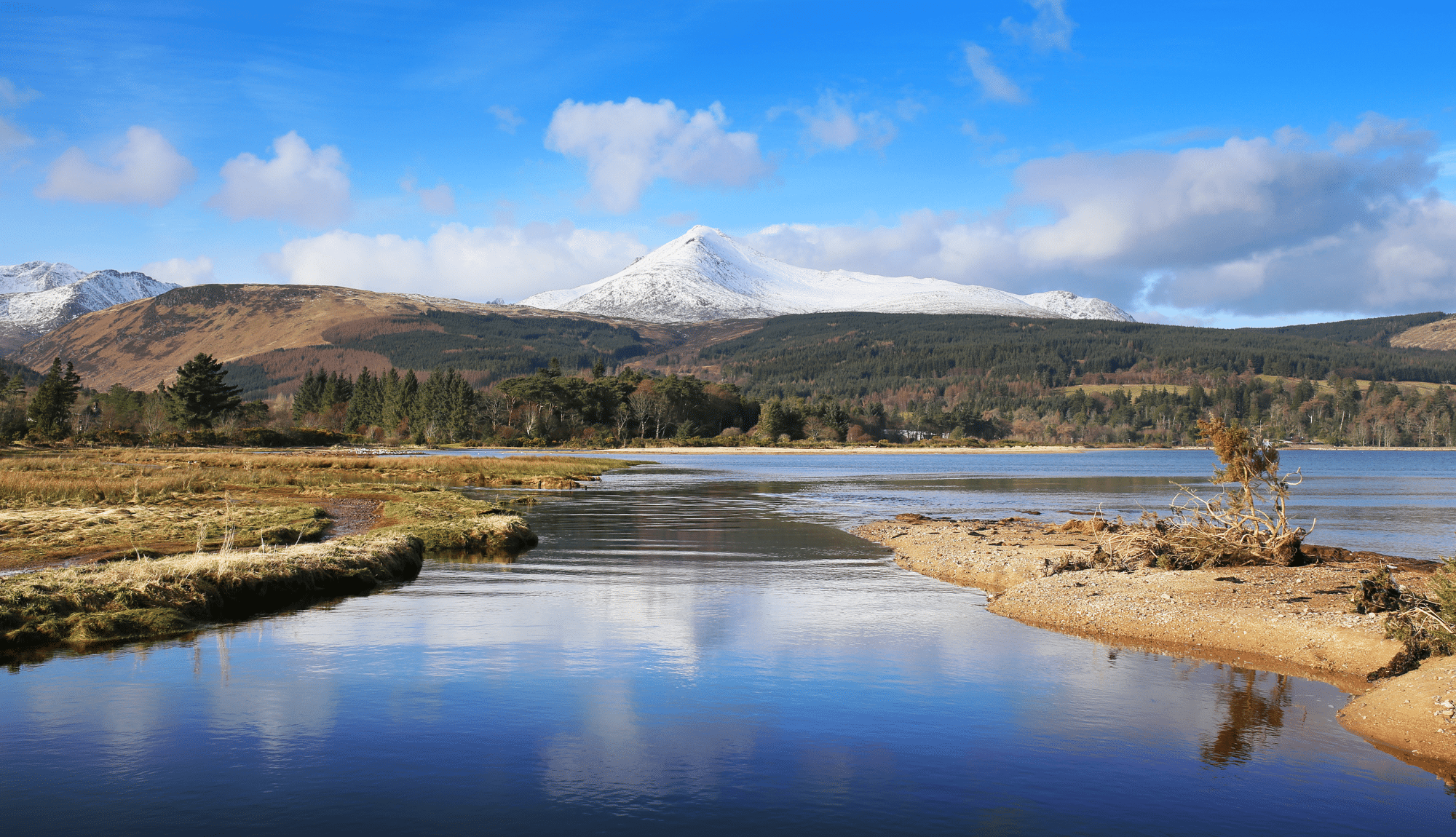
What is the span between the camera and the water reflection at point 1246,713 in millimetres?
12320

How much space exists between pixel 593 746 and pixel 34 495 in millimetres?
34418

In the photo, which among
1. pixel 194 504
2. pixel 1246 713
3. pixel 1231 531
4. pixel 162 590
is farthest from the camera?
pixel 194 504

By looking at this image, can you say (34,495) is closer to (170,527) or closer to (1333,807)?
(170,527)

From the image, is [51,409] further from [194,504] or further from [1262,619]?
[1262,619]

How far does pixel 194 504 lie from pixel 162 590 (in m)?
20.8

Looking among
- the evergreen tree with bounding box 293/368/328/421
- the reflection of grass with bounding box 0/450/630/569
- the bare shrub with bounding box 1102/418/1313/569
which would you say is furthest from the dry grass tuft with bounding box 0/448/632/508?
the evergreen tree with bounding box 293/368/328/421

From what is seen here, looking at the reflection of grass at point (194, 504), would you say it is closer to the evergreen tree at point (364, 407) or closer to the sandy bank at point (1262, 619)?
the sandy bank at point (1262, 619)

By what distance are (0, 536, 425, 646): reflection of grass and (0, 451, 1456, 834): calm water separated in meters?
1.08

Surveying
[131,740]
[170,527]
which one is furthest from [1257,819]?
[170,527]

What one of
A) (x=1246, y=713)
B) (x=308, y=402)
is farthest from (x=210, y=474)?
(x=308, y=402)

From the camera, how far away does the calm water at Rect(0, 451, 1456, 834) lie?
33.5ft

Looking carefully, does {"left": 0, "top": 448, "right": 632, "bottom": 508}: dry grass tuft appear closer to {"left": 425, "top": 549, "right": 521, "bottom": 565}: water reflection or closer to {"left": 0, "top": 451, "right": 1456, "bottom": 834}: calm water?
{"left": 425, "top": 549, "right": 521, "bottom": 565}: water reflection

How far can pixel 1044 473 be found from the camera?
10456cm

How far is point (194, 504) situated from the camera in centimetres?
3712
